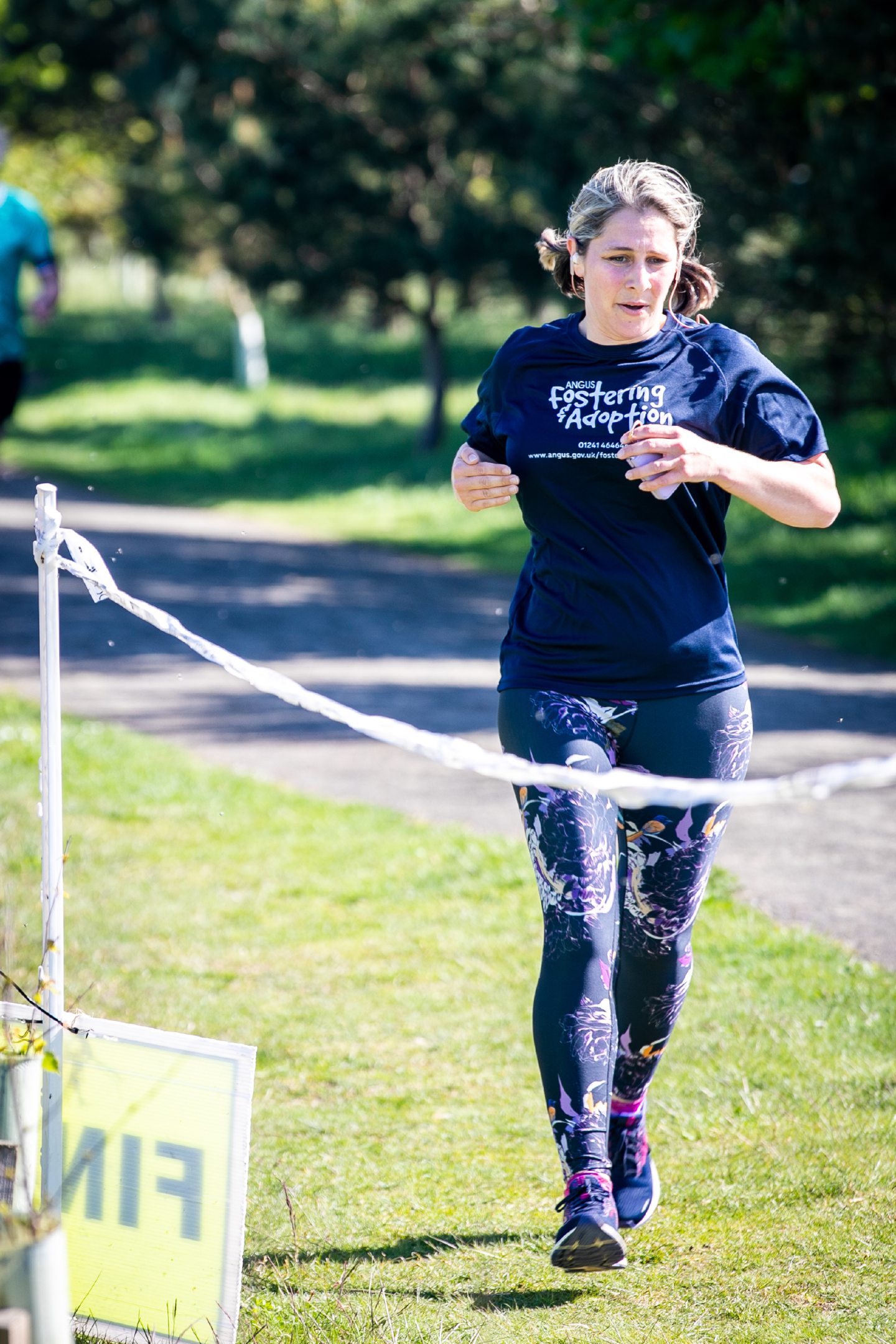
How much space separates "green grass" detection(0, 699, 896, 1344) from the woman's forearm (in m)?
1.54

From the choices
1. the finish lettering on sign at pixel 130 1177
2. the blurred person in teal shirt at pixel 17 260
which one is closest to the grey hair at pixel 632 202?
the finish lettering on sign at pixel 130 1177

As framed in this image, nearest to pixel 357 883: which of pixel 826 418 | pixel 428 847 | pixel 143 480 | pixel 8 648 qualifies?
pixel 428 847

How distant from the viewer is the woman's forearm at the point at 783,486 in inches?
105

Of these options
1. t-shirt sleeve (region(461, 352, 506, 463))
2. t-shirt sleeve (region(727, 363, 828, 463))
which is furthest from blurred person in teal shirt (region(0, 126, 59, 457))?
t-shirt sleeve (region(727, 363, 828, 463))

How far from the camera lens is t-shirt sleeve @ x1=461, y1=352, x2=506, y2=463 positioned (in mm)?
2980

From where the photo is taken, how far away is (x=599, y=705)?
9.33ft

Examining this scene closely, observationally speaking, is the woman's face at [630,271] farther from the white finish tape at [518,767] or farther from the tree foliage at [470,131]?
the tree foliage at [470,131]

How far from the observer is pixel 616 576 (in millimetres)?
2818

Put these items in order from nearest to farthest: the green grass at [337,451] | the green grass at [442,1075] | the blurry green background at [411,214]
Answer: the green grass at [442,1075]
the blurry green background at [411,214]
the green grass at [337,451]

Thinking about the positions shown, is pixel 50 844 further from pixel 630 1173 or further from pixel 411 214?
pixel 411 214

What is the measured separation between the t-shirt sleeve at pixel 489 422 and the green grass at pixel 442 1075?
1.70 metres

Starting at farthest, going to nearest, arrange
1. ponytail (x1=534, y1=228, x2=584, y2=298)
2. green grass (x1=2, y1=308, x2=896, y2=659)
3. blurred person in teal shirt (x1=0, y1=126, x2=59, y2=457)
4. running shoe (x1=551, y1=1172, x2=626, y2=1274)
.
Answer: green grass (x1=2, y1=308, x2=896, y2=659), blurred person in teal shirt (x1=0, y1=126, x2=59, y2=457), ponytail (x1=534, y1=228, x2=584, y2=298), running shoe (x1=551, y1=1172, x2=626, y2=1274)

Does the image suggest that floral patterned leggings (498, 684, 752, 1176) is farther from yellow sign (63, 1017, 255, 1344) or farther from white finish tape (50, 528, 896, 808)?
yellow sign (63, 1017, 255, 1344)

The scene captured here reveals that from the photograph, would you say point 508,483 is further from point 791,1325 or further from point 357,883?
point 357,883
